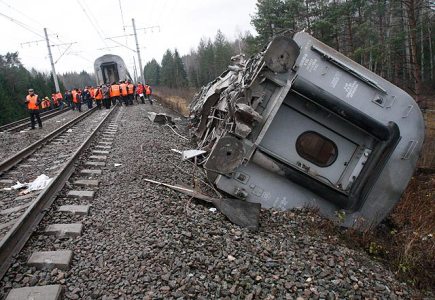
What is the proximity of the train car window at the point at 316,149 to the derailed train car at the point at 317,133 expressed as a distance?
36mm

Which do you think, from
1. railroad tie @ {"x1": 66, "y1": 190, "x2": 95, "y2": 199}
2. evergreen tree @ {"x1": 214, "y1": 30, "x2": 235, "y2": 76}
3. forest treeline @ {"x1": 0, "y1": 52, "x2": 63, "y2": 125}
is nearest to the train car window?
railroad tie @ {"x1": 66, "y1": 190, "x2": 95, "y2": 199}

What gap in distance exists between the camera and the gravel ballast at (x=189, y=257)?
9.46 feet

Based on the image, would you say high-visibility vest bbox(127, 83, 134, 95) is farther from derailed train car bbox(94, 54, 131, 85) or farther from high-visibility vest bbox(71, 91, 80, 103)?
high-visibility vest bbox(71, 91, 80, 103)

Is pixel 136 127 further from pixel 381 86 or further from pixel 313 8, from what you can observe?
pixel 313 8

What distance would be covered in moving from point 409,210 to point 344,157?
2.00m

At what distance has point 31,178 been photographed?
6.27 meters

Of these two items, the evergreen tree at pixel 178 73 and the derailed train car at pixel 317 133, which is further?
the evergreen tree at pixel 178 73

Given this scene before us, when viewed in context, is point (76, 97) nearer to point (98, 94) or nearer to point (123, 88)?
point (98, 94)

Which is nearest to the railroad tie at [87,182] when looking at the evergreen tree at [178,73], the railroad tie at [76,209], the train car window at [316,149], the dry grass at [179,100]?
the railroad tie at [76,209]

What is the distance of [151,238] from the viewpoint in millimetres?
3521

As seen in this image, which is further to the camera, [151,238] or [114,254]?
[151,238]

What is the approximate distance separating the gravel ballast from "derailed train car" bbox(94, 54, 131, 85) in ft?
61.2

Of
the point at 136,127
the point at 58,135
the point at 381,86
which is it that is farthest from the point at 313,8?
the point at 381,86

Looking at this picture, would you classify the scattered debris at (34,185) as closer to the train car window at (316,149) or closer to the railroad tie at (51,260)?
the railroad tie at (51,260)
